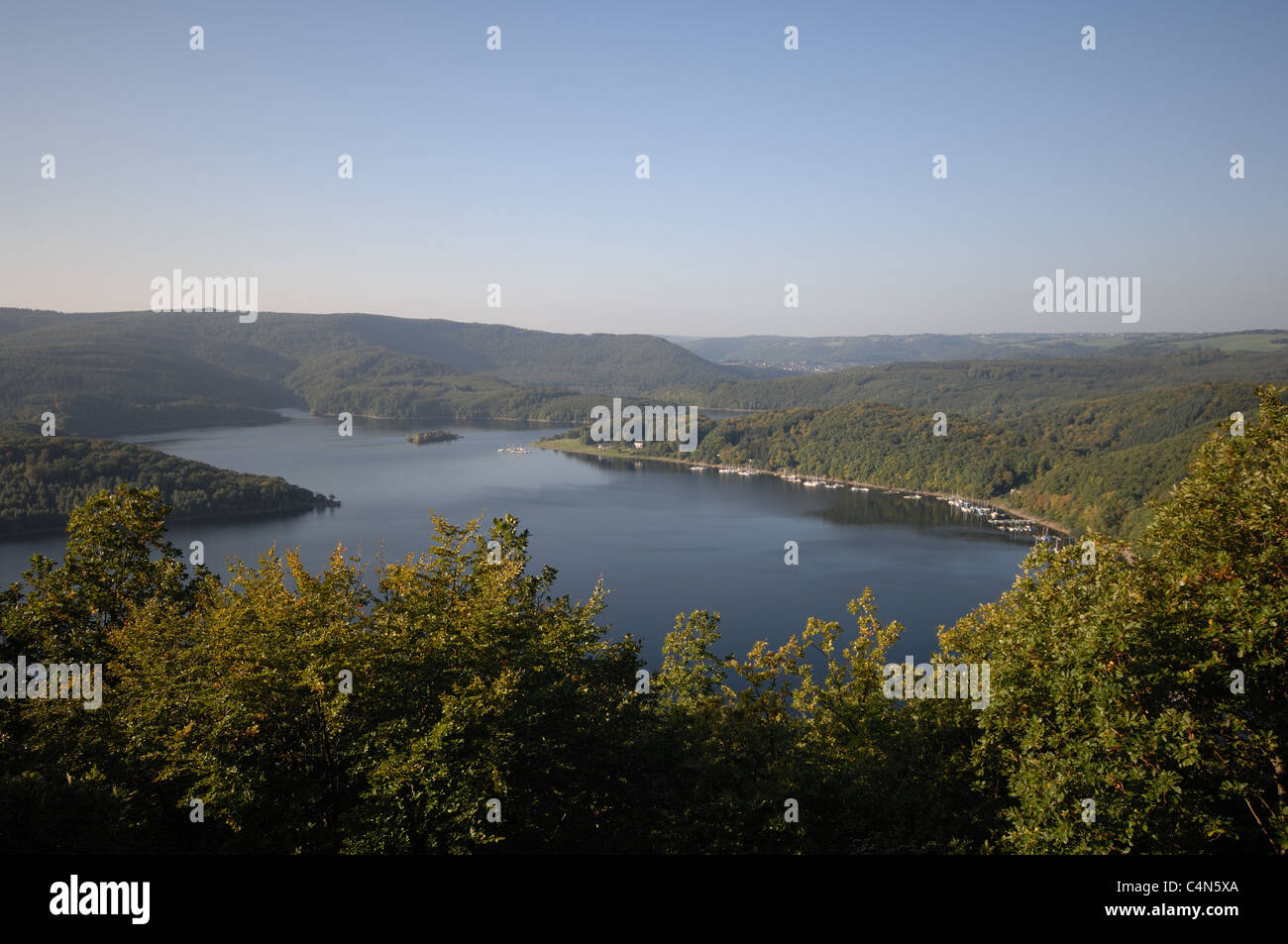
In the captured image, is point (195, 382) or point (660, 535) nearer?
point (660, 535)

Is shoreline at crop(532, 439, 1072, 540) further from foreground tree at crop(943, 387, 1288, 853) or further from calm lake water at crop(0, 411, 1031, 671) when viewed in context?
foreground tree at crop(943, 387, 1288, 853)

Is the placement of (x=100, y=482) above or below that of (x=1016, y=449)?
below

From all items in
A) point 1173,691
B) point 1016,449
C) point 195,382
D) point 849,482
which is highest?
point 195,382

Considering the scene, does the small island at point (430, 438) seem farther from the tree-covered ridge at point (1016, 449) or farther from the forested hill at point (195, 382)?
the forested hill at point (195, 382)

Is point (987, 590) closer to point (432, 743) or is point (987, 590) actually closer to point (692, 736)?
point (692, 736)

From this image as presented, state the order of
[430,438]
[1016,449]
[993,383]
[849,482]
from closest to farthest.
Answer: [1016,449] → [849,482] → [430,438] → [993,383]

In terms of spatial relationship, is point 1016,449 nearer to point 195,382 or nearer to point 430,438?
point 430,438

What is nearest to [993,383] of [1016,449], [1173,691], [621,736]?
[1016,449]
